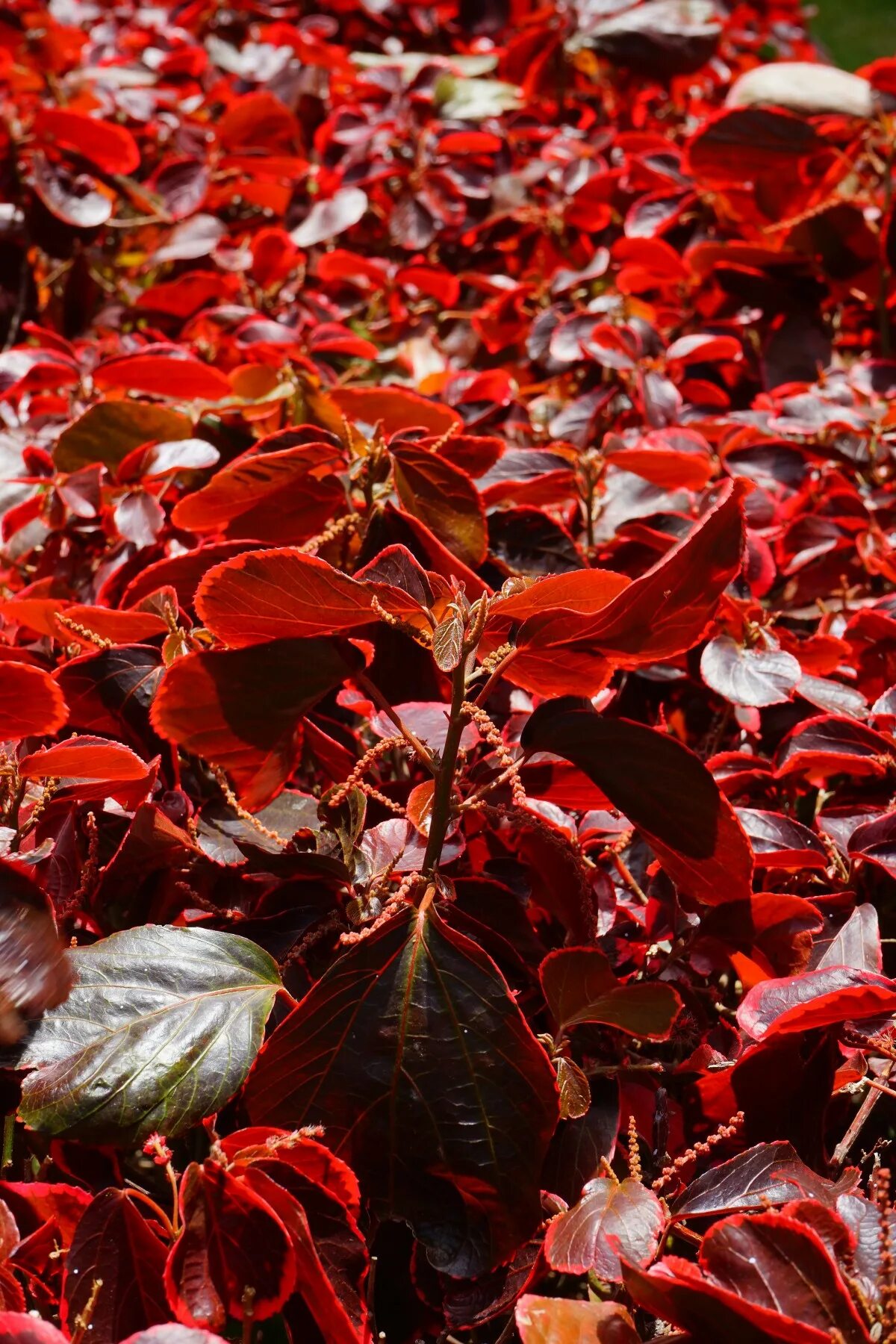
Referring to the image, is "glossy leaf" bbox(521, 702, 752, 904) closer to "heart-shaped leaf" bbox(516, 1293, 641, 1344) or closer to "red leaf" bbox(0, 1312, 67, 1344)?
"heart-shaped leaf" bbox(516, 1293, 641, 1344)

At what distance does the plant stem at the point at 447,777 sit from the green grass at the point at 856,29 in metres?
6.32

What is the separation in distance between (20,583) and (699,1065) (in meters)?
1.01

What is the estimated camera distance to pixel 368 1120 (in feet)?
2.67

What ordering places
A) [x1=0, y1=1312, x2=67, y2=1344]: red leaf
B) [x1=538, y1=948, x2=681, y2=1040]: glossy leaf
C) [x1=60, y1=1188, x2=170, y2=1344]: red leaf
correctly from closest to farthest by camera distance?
[x1=0, y1=1312, x2=67, y2=1344]: red leaf < [x1=60, y1=1188, x2=170, y2=1344]: red leaf < [x1=538, y1=948, x2=681, y2=1040]: glossy leaf

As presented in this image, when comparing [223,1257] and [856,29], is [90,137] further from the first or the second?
[856,29]

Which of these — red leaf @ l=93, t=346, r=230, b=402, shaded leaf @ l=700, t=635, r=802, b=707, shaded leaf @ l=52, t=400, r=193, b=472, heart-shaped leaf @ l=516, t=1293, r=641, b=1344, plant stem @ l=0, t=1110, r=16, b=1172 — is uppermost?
A: red leaf @ l=93, t=346, r=230, b=402

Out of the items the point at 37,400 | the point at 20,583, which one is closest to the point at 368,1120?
the point at 20,583

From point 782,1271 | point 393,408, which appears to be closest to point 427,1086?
point 782,1271

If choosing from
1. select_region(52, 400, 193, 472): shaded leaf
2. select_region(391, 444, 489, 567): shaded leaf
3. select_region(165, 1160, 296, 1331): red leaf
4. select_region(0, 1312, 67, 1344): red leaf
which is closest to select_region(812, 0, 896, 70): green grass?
select_region(52, 400, 193, 472): shaded leaf

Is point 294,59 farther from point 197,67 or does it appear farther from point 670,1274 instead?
point 670,1274

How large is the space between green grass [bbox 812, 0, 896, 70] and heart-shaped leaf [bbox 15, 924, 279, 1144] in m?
6.46

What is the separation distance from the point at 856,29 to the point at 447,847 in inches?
293

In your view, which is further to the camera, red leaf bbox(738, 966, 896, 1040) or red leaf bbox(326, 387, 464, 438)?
red leaf bbox(326, 387, 464, 438)

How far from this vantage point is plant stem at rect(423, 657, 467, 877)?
0.83m
